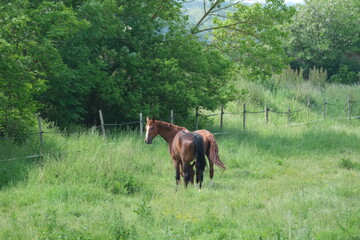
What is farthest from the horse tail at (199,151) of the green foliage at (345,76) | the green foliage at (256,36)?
the green foliage at (345,76)

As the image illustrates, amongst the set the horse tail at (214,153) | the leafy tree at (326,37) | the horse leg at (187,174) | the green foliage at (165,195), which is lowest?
the green foliage at (165,195)

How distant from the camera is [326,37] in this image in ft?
141

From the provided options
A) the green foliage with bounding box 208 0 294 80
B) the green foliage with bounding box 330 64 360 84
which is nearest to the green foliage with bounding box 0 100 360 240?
the green foliage with bounding box 208 0 294 80

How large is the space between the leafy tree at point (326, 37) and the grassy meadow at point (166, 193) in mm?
25049

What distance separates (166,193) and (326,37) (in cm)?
3509

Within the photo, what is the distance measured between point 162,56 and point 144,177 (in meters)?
7.81

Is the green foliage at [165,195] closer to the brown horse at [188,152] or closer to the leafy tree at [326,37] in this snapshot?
the brown horse at [188,152]

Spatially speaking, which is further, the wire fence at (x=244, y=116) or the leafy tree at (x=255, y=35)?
the leafy tree at (x=255, y=35)

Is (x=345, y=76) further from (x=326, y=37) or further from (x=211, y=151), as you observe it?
(x=211, y=151)

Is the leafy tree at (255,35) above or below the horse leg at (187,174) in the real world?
above

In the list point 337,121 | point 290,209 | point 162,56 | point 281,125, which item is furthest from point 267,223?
point 337,121

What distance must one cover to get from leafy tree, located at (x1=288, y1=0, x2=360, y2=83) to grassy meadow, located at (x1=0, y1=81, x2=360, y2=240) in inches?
986

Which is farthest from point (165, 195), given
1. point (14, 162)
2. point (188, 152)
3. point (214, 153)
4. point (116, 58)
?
point (116, 58)

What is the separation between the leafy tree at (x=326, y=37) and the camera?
4291cm
